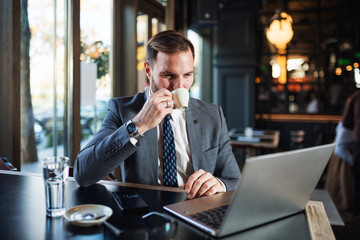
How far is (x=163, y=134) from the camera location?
62.3 inches

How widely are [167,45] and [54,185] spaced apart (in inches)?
36.0

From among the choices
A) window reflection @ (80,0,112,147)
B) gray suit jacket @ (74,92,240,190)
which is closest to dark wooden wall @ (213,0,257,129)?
window reflection @ (80,0,112,147)

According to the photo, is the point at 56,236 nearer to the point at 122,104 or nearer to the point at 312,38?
the point at 122,104

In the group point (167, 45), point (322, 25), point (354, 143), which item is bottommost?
point (354, 143)

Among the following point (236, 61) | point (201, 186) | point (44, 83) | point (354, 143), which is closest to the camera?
point (201, 186)

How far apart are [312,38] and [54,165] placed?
781 centimetres

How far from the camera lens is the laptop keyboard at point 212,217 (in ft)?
2.81

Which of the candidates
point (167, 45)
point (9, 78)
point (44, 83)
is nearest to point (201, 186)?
point (167, 45)

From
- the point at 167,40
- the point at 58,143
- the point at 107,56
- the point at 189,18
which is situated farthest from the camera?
the point at 189,18

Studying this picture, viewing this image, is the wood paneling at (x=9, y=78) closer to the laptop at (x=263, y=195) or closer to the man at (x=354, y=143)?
the laptop at (x=263, y=195)

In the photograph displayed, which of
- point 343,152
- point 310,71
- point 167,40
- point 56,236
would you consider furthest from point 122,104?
point 310,71

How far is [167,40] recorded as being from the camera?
159cm

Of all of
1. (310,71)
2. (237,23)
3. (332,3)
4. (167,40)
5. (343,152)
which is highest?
(332,3)

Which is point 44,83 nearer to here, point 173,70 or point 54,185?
point 173,70
